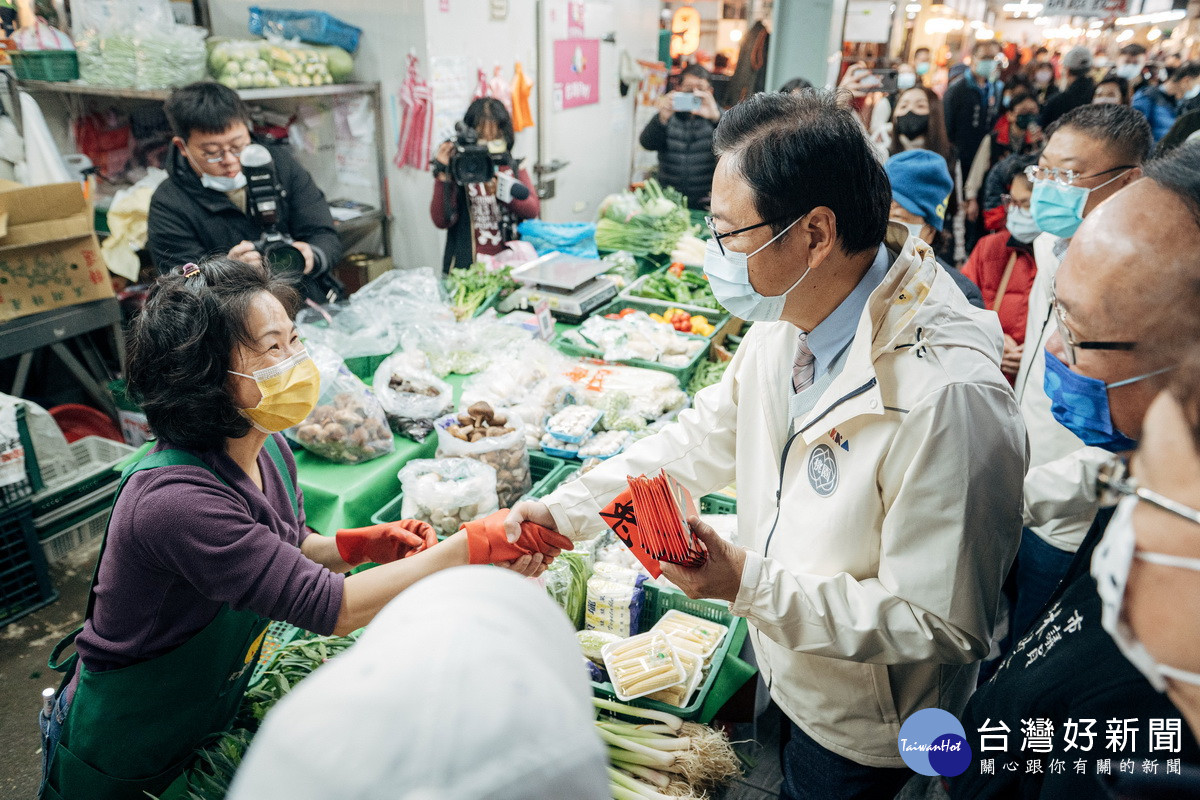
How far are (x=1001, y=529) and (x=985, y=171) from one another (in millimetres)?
8472

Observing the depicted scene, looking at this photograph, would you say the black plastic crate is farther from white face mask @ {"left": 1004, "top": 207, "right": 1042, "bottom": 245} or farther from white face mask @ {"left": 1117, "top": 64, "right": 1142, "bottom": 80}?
white face mask @ {"left": 1117, "top": 64, "right": 1142, "bottom": 80}

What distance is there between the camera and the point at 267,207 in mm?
4074

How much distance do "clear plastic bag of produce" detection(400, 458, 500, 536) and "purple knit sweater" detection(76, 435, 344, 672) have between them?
85cm

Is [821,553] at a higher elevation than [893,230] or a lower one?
lower

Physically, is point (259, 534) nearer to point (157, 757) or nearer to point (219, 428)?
point (219, 428)

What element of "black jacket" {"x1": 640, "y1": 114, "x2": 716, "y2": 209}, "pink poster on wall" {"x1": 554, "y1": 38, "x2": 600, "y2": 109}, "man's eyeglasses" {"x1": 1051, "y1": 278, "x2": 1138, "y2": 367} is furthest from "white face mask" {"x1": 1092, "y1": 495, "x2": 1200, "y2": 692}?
"pink poster on wall" {"x1": 554, "y1": 38, "x2": 600, "y2": 109}

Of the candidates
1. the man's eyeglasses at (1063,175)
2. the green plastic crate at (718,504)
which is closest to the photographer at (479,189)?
the green plastic crate at (718,504)

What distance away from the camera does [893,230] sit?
1879mm

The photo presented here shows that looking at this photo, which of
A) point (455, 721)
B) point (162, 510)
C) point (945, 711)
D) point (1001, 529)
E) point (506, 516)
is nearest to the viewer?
point (455, 721)

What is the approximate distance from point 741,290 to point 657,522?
0.64m

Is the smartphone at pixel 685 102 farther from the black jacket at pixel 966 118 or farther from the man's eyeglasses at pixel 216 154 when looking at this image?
the man's eyeglasses at pixel 216 154

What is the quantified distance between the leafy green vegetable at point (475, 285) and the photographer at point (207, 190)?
3.14 ft

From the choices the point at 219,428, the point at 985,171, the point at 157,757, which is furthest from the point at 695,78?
the point at 157,757

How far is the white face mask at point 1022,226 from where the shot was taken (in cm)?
364
